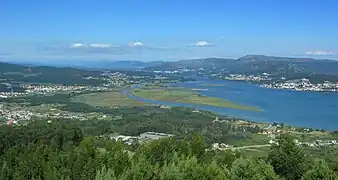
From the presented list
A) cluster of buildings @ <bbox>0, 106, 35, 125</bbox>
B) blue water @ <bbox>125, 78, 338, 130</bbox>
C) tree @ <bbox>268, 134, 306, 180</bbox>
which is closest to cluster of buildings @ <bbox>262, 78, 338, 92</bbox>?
blue water @ <bbox>125, 78, 338, 130</bbox>

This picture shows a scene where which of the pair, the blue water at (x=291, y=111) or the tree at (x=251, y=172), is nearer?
the tree at (x=251, y=172)

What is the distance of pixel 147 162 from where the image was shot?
13562mm

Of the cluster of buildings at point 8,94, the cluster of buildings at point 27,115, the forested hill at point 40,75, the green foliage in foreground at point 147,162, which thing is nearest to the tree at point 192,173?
the green foliage in foreground at point 147,162

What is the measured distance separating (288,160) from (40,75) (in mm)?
98645

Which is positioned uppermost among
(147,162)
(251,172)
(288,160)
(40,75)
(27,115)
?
(251,172)

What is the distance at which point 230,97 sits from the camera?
72000 millimetres

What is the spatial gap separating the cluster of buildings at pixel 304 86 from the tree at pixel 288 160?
79625 millimetres

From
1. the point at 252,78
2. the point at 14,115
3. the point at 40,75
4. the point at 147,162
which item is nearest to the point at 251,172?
the point at 147,162

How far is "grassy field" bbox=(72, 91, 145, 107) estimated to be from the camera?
197ft

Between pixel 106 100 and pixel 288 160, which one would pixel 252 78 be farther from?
pixel 288 160

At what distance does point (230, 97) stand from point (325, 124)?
25.9 meters

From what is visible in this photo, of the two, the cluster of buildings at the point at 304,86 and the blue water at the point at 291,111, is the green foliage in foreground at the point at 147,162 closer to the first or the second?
the blue water at the point at 291,111

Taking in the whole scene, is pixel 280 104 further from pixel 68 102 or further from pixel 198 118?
pixel 68 102

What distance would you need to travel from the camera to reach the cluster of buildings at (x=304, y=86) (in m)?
92.5
